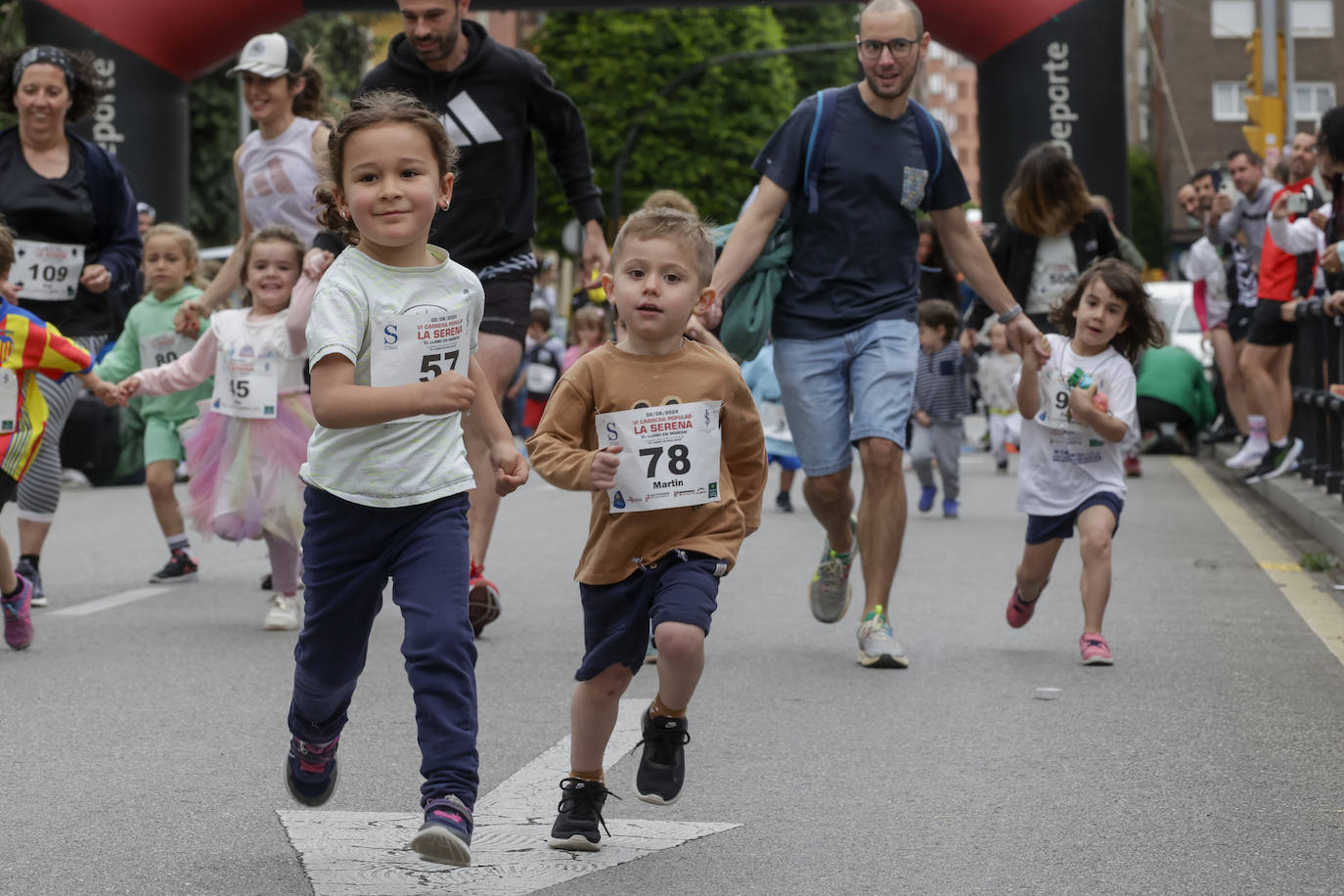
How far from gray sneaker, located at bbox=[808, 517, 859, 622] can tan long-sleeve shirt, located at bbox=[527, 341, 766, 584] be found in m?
2.85

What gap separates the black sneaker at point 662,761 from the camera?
4.47 m

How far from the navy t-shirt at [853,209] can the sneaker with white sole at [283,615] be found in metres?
Answer: 2.22

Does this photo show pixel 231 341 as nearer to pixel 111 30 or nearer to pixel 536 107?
pixel 536 107

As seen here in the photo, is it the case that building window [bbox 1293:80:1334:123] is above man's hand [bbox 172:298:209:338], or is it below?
above

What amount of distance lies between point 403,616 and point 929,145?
3.58 meters

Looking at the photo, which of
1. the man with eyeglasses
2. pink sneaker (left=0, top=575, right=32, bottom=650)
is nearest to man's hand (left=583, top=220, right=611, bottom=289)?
the man with eyeglasses

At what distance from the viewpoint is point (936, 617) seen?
8.35 m

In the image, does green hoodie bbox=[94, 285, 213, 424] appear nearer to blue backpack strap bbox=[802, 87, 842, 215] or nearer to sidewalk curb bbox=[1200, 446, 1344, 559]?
blue backpack strap bbox=[802, 87, 842, 215]

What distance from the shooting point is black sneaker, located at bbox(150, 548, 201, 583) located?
976cm

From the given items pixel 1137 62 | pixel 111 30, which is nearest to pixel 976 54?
pixel 111 30

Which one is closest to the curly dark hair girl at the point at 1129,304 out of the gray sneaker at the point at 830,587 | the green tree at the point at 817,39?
the gray sneaker at the point at 830,587

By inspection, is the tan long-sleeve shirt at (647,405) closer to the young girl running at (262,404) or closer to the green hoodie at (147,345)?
the young girl running at (262,404)

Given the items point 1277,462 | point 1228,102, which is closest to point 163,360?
point 1277,462

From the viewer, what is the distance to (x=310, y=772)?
4445 mm
